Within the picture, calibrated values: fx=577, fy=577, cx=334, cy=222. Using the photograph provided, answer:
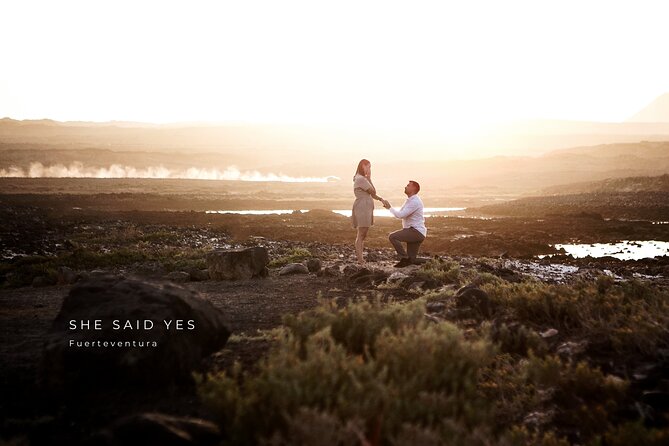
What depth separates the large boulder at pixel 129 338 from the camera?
5520mm

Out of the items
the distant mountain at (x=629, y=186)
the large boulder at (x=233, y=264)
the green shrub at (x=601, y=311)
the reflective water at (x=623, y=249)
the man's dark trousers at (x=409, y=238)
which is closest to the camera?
the green shrub at (x=601, y=311)

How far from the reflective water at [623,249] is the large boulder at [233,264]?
1257 cm

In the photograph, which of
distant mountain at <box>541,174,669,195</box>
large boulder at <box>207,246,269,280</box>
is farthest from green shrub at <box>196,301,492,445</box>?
distant mountain at <box>541,174,669,195</box>

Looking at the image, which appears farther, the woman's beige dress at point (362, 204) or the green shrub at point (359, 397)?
the woman's beige dress at point (362, 204)

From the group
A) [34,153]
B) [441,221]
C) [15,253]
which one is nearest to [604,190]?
[441,221]

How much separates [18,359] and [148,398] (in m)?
2.20

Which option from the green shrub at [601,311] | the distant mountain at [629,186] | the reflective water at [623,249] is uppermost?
the distant mountain at [629,186]

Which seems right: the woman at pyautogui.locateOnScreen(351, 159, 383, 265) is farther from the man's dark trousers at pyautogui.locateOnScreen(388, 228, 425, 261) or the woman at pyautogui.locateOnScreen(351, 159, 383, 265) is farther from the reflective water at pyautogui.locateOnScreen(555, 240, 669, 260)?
the reflective water at pyautogui.locateOnScreen(555, 240, 669, 260)

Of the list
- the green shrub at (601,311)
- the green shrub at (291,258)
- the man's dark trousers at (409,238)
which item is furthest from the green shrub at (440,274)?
the green shrub at (291,258)

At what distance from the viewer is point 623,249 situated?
22.0 metres

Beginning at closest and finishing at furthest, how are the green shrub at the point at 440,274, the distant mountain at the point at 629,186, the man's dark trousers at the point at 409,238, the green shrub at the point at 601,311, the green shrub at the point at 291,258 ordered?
the green shrub at the point at 601,311 < the green shrub at the point at 440,274 < the man's dark trousers at the point at 409,238 < the green shrub at the point at 291,258 < the distant mountain at the point at 629,186

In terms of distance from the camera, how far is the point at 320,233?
27109 millimetres

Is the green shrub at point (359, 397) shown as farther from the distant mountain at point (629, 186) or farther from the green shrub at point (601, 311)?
the distant mountain at point (629, 186)

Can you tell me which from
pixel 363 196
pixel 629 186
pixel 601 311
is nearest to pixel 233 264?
pixel 363 196
